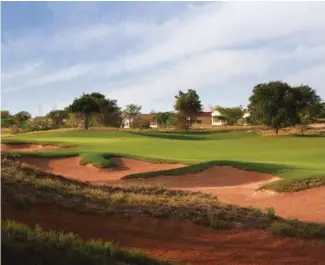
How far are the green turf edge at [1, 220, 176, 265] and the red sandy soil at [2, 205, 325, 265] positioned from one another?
1690 millimetres

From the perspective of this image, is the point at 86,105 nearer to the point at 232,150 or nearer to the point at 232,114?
the point at 232,150

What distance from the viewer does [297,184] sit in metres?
16.9

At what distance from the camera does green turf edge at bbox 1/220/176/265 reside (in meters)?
4.36

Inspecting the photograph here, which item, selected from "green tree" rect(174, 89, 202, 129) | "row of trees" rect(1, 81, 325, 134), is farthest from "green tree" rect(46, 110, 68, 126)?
"green tree" rect(174, 89, 202, 129)

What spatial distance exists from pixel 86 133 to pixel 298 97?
70.6 feet

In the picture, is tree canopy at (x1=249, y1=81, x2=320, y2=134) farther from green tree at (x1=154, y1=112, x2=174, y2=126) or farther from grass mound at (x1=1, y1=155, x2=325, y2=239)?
grass mound at (x1=1, y1=155, x2=325, y2=239)

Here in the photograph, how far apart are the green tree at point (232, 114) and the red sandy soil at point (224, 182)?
5749 centimetres

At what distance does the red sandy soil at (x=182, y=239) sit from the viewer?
25.7 feet

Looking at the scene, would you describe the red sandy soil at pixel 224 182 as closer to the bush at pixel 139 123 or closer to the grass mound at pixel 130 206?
the grass mound at pixel 130 206

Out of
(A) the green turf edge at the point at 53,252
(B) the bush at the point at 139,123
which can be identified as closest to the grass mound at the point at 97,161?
(A) the green turf edge at the point at 53,252

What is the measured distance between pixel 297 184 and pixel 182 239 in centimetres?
918

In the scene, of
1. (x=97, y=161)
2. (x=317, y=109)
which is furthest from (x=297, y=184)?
(x=317, y=109)

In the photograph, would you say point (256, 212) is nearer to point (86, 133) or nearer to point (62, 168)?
point (62, 168)

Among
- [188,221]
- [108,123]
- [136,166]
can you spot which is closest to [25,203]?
[188,221]
